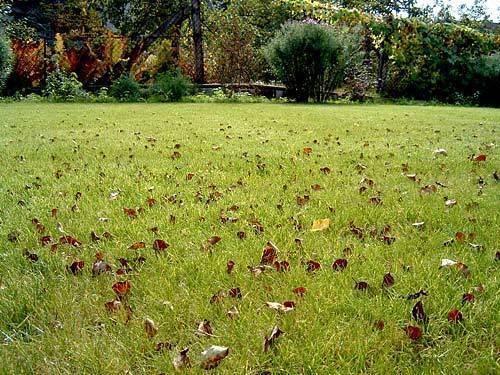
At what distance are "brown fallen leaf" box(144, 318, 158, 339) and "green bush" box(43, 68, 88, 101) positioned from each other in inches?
529

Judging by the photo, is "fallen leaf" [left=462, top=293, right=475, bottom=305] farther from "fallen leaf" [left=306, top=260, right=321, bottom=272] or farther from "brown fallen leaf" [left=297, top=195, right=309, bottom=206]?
"brown fallen leaf" [left=297, top=195, right=309, bottom=206]

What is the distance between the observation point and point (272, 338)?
1.52 m

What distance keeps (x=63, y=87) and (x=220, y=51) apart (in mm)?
5593

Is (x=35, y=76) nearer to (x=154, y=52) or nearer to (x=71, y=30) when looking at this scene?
(x=71, y=30)

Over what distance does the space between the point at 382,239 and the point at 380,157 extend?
2465 mm

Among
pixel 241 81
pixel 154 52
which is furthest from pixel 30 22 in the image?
pixel 241 81

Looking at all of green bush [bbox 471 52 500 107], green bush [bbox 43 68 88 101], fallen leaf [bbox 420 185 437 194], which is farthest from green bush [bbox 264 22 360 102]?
fallen leaf [bbox 420 185 437 194]

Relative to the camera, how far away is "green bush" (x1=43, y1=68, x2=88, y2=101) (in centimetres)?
1385

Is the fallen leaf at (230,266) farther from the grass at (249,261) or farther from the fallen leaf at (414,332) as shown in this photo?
the fallen leaf at (414,332)

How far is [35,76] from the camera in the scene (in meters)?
15.3

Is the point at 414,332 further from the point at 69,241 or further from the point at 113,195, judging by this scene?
the point at 113,195

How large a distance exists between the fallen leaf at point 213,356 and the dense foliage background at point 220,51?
13153 millimetres

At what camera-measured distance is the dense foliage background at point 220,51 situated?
14883 mm

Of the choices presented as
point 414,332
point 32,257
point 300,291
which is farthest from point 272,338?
point 32,257
